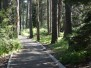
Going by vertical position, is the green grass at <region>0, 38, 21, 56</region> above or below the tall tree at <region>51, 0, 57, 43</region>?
below

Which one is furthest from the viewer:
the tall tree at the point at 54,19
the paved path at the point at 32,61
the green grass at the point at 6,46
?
the tall tree at the point at 54,19

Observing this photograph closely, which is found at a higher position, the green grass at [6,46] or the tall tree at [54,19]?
→ the tall tree at [54,19]

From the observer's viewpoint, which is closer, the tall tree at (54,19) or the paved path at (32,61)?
the paved path at (32,61)

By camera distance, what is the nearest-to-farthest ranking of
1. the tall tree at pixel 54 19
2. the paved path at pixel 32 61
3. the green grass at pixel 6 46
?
the paved path at pixel 32 61 → the green grass at pixel 6 46 → the tall tree at pixel 54 19

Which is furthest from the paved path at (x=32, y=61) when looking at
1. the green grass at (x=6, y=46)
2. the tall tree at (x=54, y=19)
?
the tall tree at (x=54, y=19)

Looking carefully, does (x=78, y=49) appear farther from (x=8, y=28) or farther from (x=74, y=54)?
(x=8, y=28)

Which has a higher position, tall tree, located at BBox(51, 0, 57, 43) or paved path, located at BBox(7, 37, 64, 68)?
tall tree, located at BBox(51, 0, 57, 43)

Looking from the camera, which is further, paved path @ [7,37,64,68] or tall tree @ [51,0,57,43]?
tall tree @ [51,0,57,43]

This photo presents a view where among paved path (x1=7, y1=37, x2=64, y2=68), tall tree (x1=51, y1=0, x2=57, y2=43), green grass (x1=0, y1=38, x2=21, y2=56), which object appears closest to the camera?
paved path (x1=7, y1=37, x2=64, y2=68)

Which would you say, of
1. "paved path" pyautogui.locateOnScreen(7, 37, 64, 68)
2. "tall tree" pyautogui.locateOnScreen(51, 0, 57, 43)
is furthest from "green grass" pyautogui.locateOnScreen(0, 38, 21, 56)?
"tall tree" pyautogui.locateOnScreen(51, 0, 57, 43)

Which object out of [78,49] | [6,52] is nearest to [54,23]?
[6,52]

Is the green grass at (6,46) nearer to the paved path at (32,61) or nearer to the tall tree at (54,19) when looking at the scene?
the paved path at (32,61)

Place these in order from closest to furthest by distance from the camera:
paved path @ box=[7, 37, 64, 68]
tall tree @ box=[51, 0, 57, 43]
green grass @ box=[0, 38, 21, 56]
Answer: paved path @ box=[7, 37, 64, 68], green grass @ box=[0, 38, 21, 56], tall tree @ box=[51, 0, 57, 43]

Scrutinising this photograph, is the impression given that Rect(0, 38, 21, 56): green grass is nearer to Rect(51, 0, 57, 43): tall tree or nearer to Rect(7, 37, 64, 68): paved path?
Rect(7, 37, 64, 68): paved path
